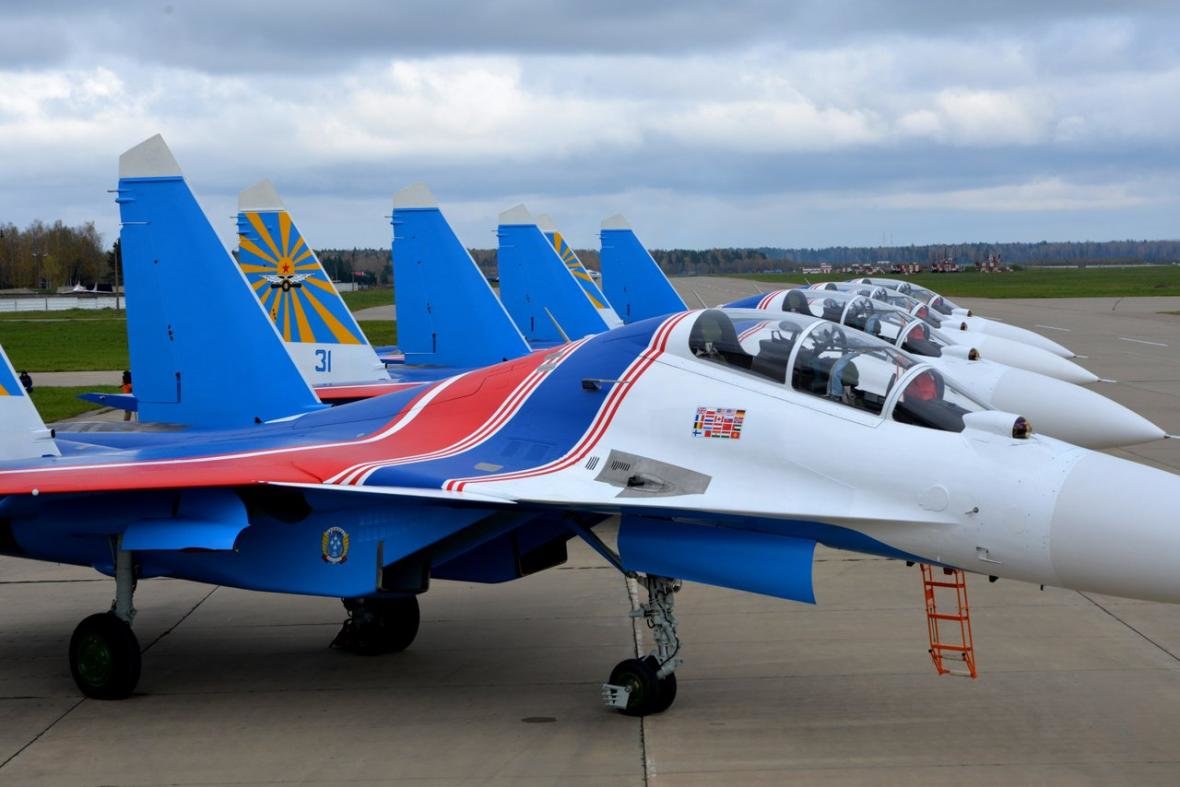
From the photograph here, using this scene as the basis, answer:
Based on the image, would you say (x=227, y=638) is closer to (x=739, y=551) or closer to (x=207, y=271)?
(x=207, y=271)

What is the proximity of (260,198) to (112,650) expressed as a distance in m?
9.15

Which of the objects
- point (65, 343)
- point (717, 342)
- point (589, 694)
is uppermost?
point (717, 342)

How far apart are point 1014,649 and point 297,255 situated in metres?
11.0

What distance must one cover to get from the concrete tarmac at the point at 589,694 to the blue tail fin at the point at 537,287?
42.0 ft

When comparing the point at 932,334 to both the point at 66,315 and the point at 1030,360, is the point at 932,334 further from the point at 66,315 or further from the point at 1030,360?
the point at 66,315

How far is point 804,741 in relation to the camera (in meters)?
7.61

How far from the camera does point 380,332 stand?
161 ft

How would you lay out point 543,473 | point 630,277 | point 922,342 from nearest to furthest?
point 543,473, point 922,342, point 630,277

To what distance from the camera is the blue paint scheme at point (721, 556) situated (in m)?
7.60

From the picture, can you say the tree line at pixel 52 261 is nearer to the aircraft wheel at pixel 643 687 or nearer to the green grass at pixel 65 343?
the green grass at pixel 65 343

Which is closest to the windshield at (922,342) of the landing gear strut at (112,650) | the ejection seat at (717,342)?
the ejection seat at (717,342)

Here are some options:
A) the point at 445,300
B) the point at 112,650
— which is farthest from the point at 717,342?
the point at 445,300

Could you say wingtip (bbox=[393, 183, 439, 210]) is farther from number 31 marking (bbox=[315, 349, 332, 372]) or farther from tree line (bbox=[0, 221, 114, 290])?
tree line (bbox=[0, 221, 114, 290])

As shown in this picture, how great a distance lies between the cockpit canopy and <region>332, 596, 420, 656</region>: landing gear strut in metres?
3.11
